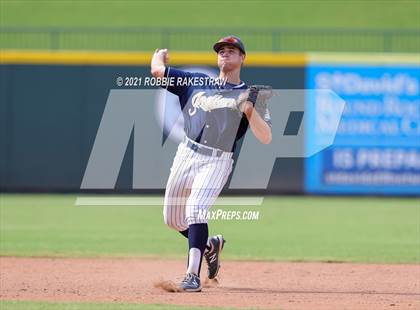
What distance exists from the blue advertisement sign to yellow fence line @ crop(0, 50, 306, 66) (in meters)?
0.74

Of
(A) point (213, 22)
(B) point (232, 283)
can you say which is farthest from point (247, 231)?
(A) point (213, 22)

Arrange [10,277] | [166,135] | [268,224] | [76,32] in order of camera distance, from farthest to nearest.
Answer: [76,32] < [166,135] < [268,224] < [10,277]

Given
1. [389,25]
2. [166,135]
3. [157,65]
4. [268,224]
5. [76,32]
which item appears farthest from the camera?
[389,25]

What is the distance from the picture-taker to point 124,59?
20938mm

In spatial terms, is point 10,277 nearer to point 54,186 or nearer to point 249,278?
point 249,278

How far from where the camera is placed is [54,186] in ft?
68.4

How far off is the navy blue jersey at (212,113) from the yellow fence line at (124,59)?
12.2m

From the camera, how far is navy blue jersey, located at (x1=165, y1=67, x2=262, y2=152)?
8484 millimetres

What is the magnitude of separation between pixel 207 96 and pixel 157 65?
518 millimetres

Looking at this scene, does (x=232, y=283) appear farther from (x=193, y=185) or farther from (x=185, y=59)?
(x=185, y=59)

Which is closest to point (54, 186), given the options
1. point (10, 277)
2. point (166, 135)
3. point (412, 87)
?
point (166, 135)

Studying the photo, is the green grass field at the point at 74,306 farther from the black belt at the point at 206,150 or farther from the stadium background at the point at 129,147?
the black belt at the point at 206,150

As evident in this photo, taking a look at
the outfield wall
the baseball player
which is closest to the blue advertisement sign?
the outfield wall

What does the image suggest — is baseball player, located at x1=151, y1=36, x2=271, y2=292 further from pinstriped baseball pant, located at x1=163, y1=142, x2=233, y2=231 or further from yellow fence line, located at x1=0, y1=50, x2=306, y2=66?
yellow fence line, located at x1=0, y1=50, x2=306, y2=66
